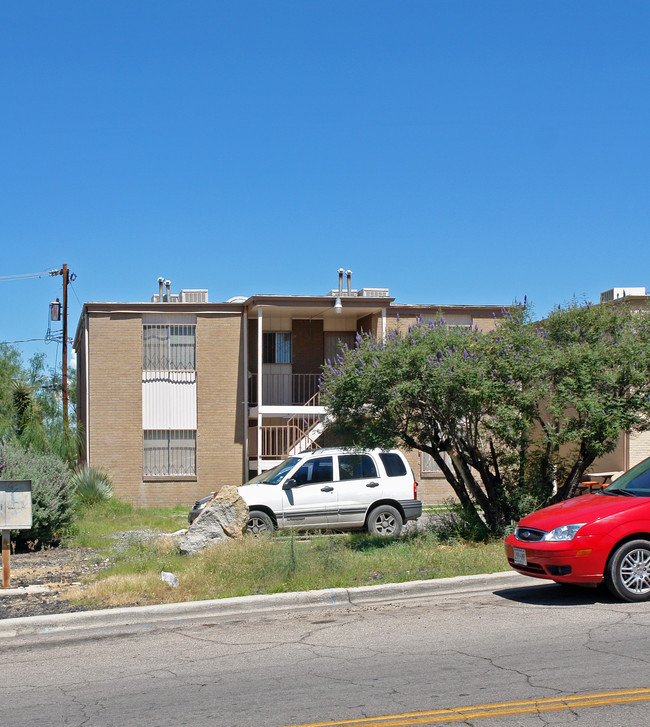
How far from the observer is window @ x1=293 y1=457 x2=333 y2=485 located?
15.5 meters

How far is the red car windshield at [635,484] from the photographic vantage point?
362 inches

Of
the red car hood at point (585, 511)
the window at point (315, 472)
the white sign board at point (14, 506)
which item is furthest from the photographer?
the window at point (315, 472)

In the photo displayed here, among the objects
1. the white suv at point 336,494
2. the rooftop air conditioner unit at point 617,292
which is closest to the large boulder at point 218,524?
the white suv at point 336,494

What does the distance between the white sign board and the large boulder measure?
2.85 metres

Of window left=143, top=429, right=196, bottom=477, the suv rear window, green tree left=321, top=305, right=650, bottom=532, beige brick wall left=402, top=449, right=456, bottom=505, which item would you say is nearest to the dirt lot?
green tree left=321, top=305, right=650, bottom=532

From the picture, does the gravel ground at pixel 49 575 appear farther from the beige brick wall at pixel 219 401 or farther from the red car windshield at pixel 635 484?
the beige brick wall at pixel 219 401

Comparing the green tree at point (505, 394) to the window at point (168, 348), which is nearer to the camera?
the green tree at point (505, 394)

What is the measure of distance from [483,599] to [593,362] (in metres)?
4.24

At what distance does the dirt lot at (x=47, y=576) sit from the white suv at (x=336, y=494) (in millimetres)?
2904

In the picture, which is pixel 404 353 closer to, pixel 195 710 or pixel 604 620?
pixel 604 620

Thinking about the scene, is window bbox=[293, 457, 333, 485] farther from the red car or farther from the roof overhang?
the roof overhang

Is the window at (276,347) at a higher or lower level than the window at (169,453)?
higher

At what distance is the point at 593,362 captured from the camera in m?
11.7

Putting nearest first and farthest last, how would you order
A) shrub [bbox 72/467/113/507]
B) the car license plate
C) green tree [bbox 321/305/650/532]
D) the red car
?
the red car < the car license plate < green tree [bbox 321/305/650/532] < shrub [bbox 72/467/113/507]
